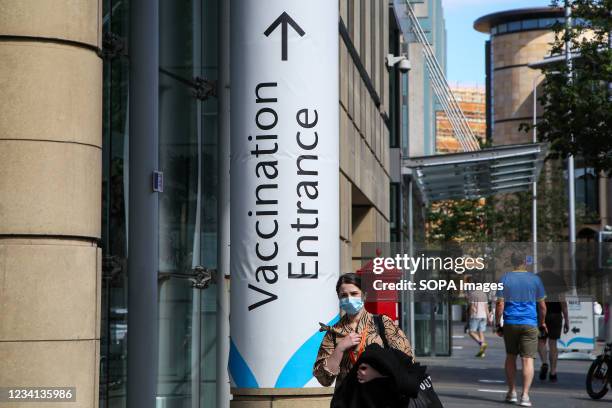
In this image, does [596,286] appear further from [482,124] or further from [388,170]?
[482,124]

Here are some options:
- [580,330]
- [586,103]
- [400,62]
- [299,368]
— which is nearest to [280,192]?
[299,368]

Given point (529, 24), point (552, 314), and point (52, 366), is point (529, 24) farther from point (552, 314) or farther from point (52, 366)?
point (52, 366)

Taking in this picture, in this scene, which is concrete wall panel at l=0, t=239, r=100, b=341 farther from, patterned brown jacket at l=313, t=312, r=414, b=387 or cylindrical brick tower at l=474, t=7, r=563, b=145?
cylindrical brick tower at l=474, t=7, r=563, b=145

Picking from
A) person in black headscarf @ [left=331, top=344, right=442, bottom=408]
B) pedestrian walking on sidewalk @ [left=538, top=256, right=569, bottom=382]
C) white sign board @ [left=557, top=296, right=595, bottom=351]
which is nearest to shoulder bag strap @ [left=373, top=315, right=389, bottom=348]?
person in black headscarf @ [left=331, top=344, right=442, bottom=408]

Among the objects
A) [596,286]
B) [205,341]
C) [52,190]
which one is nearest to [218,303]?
[205,341]

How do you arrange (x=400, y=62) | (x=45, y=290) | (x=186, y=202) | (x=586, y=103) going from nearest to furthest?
1. (x=45, y=290)
2. (x=186, y=202)
3. (x=586, y=103)
4. (x=400, y=62)

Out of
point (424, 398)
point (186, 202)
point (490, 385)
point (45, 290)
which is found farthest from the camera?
point (490, 385)

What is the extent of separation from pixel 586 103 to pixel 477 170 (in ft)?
32.2

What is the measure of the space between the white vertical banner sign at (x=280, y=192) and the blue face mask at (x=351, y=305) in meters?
2.59

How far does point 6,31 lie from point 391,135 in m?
25.2

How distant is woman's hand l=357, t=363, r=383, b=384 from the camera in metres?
6.23

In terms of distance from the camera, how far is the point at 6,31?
7988mm

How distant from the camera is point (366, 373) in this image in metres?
6.24

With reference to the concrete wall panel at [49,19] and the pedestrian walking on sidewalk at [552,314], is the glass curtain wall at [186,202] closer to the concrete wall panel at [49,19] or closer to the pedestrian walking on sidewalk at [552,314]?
the concrete wall panel at [49,19]
